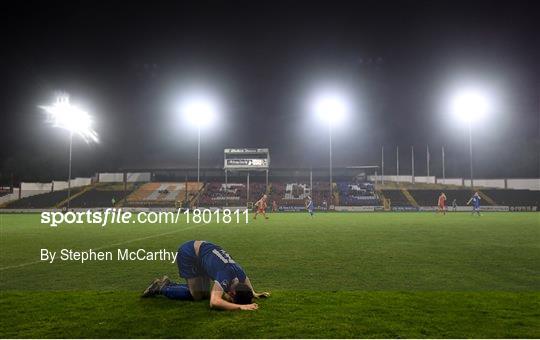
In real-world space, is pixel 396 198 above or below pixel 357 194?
below

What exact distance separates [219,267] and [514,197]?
2390 inches

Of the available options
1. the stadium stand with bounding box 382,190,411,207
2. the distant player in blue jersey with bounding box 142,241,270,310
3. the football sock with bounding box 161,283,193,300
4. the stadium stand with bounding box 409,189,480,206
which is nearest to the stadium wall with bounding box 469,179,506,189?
the stadium stand with bounding box 409,189,480,206

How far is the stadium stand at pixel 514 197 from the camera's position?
177 ft

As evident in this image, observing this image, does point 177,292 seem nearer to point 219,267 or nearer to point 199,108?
point 219,267

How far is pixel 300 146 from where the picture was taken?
7406 cm

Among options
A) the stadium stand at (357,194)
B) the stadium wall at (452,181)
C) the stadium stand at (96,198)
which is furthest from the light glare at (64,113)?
the stadium wall at (452,181)

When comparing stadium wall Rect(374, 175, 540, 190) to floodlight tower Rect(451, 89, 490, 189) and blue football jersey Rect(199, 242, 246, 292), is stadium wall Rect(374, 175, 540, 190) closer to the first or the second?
floodlight tower Rect(451, 89, 490, 189)

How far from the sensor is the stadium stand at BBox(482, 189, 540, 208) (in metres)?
54.1

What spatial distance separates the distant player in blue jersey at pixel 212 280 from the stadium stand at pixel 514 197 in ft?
184

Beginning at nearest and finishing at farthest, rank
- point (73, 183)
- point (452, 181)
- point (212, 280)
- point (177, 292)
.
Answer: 1. point (212, 280)
2. point (177, 292)
3. point (73, 183)
4. point (452, 181)

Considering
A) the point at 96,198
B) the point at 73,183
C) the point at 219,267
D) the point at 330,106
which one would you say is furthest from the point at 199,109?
the point at 219,267

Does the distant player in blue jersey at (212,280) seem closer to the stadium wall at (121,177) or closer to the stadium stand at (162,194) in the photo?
the stadium stand at (162,194)

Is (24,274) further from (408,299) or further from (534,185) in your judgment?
(534,185)

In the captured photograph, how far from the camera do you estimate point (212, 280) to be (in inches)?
252
